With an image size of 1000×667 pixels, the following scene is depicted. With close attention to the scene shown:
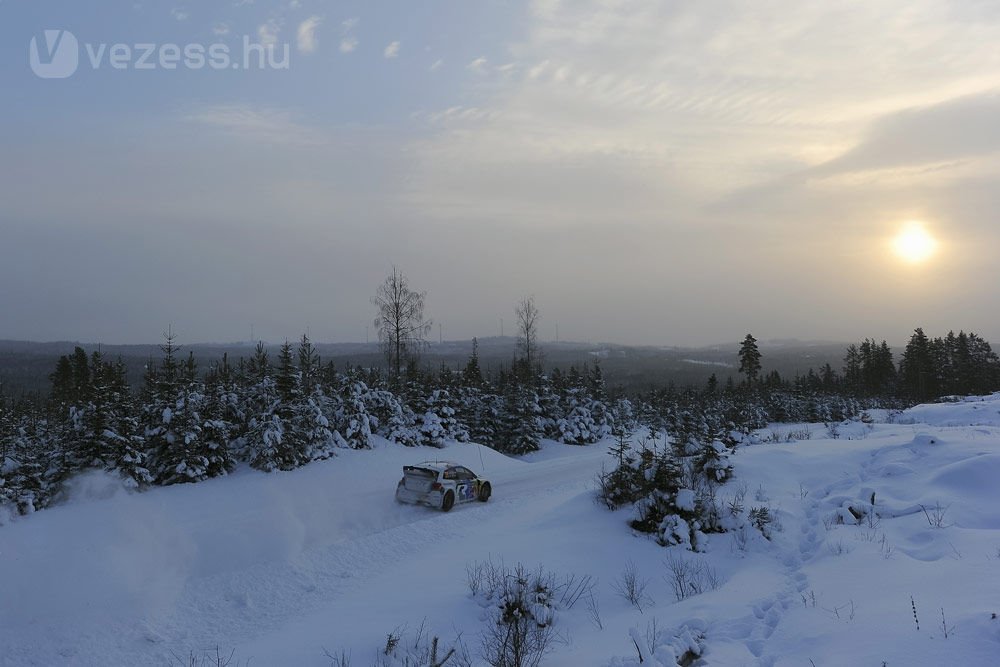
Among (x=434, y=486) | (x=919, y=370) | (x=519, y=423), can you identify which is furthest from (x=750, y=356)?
Answer: (x=434, y=486)

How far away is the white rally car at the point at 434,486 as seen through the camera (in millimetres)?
15305

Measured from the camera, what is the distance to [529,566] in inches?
387

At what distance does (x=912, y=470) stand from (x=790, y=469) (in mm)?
2516

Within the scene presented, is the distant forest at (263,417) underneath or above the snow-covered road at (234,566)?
above

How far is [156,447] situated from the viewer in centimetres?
1834

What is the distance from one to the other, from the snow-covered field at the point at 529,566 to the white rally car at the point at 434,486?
0.32m

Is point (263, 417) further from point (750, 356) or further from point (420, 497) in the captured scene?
point (750, 356)

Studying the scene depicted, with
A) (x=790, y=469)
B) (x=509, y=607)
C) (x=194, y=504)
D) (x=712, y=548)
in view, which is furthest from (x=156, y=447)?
(x=790, y=469)

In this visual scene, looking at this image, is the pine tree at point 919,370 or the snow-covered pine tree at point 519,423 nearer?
the snow-covered pine tree at point 519,423

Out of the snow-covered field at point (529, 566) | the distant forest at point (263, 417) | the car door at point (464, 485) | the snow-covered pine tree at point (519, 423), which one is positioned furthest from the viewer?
the snow-covered pine tree at point (519, 423)

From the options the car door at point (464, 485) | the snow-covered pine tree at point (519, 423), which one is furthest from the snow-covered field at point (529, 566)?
the snow-covered pine tree at point (519, 423)

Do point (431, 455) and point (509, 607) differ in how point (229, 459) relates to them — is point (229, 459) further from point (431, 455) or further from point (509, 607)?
point (509, 607)

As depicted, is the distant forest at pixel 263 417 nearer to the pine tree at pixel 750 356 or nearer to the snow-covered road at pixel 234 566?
the snow-covered road at pixel 234 566

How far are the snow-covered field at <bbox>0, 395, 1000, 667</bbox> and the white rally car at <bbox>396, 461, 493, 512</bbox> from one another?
0.32 metres
